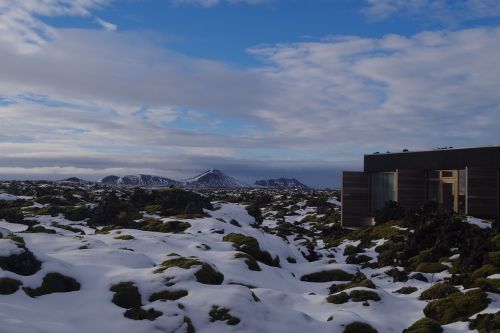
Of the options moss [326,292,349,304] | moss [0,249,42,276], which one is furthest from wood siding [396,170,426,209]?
moss [0,249,42,276]

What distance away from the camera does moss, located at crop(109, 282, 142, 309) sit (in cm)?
1827

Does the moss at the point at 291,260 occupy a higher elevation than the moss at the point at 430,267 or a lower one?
lower

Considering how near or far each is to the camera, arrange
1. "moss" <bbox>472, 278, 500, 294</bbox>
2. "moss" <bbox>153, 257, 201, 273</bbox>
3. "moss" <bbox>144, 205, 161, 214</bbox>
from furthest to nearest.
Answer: "moss" <bbox>144, 205, 161, 214</bbox>
"moss" <bbox>153, 257, 201, 273</bbox>
"moss" <bbox>472, 278, 500, 294</bbox>

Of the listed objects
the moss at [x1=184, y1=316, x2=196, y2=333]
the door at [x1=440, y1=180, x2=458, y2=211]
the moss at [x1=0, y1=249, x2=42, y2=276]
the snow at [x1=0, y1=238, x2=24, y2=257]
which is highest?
the door at [x1=440, y1=180, x2=458, y2=211]

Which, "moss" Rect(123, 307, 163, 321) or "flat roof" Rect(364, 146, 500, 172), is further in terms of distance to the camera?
"flat roof" Rect(364, 146, 500, 172)

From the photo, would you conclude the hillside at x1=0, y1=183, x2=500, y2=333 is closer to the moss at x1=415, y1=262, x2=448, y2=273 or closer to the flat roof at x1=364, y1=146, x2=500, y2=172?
the moss at x1=415, y1=262, x2=448, y2=273

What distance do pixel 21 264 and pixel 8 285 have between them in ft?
6.94

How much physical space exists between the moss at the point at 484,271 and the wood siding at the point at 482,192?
65.3 feet

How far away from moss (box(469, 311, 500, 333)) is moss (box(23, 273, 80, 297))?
1633 centimetres

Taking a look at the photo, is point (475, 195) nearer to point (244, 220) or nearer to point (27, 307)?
point (244, 220)

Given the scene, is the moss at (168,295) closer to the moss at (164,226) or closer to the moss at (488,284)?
the moss at (488,284)

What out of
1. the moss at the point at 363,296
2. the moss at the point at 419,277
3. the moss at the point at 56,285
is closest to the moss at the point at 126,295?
the moss at the point at 56,285

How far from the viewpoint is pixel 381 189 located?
5803 cm

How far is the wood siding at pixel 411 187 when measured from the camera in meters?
53.2
